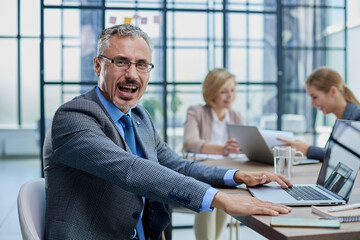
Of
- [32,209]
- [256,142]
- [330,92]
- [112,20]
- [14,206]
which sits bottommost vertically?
[14,206]

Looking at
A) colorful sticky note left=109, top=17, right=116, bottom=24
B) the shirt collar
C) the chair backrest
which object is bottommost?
the chair backrest

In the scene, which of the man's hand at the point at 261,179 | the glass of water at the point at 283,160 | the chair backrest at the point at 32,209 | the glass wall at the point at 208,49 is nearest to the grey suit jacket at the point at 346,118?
the glass of water at the point at 283,160

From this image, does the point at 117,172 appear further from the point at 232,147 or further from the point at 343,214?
the point at 232,147

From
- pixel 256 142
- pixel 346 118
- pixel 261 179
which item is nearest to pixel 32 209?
pixel 261 179

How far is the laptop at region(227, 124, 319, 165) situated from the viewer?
2.05 meters

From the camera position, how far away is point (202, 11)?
417 centimetres

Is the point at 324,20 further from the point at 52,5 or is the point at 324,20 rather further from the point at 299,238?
the point at 299,238

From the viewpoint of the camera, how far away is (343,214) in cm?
103

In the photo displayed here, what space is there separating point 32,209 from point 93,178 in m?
0.21

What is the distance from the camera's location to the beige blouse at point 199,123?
2.98 m

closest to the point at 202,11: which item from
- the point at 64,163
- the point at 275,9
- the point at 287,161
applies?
the point at 275,9

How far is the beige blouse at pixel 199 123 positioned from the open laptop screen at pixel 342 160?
152 centimetres

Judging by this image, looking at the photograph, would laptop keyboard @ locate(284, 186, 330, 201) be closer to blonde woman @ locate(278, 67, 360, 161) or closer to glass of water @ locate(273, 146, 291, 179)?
glass of water @ locate(273, 146, 291, 179)

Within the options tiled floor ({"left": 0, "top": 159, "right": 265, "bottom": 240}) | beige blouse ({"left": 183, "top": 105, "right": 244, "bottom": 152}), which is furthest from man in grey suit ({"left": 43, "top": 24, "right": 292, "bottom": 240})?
tiled floor ({"left": 0, "top": 159, "right": 265, "bottom": 240})
